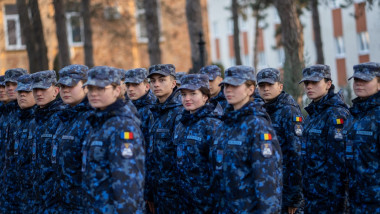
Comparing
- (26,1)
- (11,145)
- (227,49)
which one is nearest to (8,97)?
(11,145)

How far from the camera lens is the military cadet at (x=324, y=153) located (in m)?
7.79

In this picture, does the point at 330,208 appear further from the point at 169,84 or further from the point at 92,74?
the point at 92,74

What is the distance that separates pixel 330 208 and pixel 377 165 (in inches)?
50.8

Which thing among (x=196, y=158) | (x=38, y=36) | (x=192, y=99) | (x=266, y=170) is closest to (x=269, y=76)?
(x=192, y=99)

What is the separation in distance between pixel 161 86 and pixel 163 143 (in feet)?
2.97

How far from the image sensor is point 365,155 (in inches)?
267

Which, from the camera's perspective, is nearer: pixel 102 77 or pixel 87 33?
pixel 102 77

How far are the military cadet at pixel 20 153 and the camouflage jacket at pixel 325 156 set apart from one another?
347 cm

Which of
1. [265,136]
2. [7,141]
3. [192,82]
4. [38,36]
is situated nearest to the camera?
[265,136]

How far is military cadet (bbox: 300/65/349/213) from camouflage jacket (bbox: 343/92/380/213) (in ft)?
2.28

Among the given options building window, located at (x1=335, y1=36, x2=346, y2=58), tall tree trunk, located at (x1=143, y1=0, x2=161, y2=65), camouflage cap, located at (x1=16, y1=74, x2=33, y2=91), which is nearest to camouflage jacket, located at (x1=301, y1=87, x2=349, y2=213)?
camouflage cap, located at (x1=16, y1=74, x2=33, y2=91)

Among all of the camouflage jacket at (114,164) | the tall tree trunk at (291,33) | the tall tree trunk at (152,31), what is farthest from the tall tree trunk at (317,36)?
the camouflage jacket at (114,164)

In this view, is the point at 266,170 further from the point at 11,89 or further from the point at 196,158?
the point at 11,89

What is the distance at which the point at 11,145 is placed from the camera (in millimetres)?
9250
